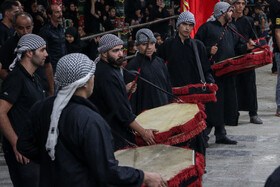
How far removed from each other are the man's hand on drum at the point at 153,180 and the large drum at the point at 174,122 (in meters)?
0.93

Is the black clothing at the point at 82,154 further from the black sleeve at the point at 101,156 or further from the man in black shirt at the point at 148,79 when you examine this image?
the man in black shirt at the point at 148,79

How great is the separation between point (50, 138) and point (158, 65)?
11.5 ft

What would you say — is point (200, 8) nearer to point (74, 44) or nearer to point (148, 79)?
point (74, 44)

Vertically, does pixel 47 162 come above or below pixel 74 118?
below

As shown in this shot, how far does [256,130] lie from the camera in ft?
31.1

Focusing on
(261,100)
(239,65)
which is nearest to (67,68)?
(239,65)

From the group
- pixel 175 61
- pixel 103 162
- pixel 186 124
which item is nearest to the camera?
pixel 103 162

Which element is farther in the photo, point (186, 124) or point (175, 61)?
point (175, 61)

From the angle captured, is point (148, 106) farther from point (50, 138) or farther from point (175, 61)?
point (50, 138)

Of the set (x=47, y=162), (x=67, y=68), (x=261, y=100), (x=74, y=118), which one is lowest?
(x=261, y=100)

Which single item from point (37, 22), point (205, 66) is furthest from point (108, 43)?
point (37, 22)

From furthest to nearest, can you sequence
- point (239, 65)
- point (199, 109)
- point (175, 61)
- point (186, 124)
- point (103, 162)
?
point (239, 65), point (175, 61), point (199, 109), point (186, 124), point (103, 162)

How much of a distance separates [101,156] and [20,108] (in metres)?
1.82

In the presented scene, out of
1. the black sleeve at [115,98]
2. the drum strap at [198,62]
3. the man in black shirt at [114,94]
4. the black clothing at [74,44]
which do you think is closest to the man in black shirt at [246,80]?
the drum strap at [198,62]
